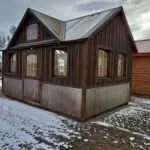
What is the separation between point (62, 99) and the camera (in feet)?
20.6

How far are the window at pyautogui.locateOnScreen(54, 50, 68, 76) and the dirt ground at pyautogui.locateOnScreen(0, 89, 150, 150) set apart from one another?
1.72 metres

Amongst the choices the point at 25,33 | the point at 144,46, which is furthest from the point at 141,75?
the point at 25,33

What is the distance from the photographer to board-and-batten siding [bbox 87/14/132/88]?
18.9ft

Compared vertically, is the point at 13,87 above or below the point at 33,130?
above

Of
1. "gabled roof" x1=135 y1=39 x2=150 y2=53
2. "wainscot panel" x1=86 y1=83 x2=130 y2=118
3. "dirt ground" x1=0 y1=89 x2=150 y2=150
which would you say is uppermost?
"gabled roof" x1=135 y1=39 x2=150 y2=53

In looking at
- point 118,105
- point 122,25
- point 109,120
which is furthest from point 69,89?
point 122,25

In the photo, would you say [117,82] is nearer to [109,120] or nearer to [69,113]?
[109,120]

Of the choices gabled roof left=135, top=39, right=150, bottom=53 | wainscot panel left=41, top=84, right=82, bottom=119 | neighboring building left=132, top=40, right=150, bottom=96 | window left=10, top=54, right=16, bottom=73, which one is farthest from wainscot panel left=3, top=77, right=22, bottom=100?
gabled roof left=135, top=39, right=150, bottom=53

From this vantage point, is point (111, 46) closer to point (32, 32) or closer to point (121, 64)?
point (121, 64)

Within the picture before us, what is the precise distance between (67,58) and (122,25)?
3449 mm

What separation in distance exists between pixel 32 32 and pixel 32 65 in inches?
63.9

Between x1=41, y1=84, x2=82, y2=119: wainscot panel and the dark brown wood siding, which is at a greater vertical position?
the dark brown wood siding

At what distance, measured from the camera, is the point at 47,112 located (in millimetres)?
6570

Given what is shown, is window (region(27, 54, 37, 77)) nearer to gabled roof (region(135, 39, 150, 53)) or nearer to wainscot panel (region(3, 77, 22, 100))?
wainscot panel (region(3, 77, 22, 100))
